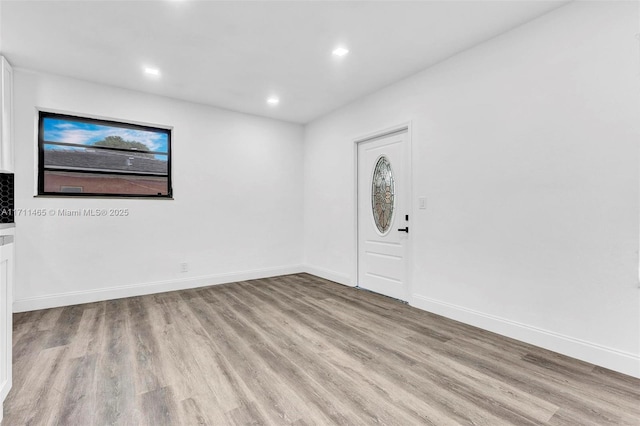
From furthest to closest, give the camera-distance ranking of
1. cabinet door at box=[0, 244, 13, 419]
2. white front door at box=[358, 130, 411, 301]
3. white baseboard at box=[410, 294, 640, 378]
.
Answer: white front door at box=[358, 130, 411, 301] < white baseboard at box=[410, 294, 640, 378] < cabinet door at box=[0, 244, 13, 419]

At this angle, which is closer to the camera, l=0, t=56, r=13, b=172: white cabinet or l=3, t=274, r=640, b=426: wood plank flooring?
l=3, t=274, r=640, b=426: wood plank flooring

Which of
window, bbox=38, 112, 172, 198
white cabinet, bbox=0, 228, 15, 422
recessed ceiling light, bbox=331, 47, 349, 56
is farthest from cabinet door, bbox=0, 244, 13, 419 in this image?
recessed ceiling light, bbox=331, 47, 349, 56

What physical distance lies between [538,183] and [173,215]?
436cm

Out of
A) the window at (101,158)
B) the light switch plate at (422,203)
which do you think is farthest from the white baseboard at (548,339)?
the window at (101,158)

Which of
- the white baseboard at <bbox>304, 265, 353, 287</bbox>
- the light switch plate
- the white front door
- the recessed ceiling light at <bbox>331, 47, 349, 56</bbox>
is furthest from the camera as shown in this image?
the white baseboard at <bbox>304, 265, 353, 287</bbox>

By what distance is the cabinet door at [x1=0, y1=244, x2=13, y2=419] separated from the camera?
5.21 feet

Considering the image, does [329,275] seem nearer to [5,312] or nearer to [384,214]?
[384,214]

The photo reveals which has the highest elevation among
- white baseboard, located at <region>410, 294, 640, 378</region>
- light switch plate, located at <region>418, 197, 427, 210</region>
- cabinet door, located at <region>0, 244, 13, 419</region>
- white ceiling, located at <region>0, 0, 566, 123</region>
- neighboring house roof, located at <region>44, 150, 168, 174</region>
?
white ceiling, located at <region>0, 0, 566, 123</region>

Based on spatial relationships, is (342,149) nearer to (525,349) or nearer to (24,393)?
(525,349)

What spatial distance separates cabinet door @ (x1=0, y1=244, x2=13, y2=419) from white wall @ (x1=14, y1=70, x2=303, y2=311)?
229 centimetres

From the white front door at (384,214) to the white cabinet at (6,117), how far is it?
413 centimetres

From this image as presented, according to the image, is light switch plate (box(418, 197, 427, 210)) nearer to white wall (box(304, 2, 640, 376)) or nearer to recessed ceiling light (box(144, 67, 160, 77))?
white wall (box(304, 2, 640, 376))

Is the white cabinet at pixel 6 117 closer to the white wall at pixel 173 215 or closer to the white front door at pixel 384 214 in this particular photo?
the white wall at pixel 173 215

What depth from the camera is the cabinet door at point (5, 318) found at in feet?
5.21
